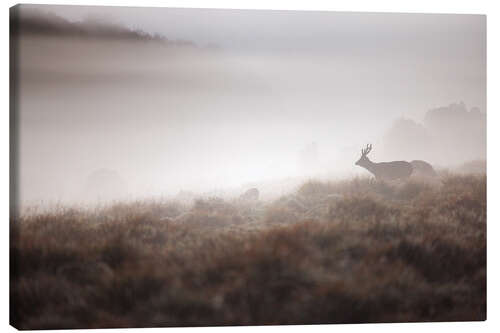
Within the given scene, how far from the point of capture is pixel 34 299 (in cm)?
637

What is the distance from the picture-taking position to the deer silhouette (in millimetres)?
7007

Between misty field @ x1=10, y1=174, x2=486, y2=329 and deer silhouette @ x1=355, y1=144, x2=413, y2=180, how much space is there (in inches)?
4.5

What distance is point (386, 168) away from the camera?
707cm

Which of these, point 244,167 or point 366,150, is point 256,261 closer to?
point 244,167

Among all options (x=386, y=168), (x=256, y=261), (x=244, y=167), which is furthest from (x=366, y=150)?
(x=256, y=261)

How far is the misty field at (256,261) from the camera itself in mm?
6406

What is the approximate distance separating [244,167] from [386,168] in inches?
70.4

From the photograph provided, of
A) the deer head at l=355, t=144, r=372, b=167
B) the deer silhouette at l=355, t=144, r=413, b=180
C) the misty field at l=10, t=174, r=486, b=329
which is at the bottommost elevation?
the misty field at l=10, t=174, r=486, b=329

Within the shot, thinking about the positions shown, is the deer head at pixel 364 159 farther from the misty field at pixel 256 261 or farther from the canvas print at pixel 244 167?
the misty field at pixel 256 261

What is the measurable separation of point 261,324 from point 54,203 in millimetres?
2798

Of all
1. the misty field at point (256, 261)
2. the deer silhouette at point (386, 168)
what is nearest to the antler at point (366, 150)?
the deer silhouette at point (386, 168)

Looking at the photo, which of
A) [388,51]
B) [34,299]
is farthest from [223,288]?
[388,51]

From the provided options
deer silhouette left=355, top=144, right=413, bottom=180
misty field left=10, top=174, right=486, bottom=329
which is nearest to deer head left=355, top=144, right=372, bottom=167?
deer silhouette left=355, top=144, right=413, bottom=180

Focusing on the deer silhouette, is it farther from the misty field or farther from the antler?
the misty field
